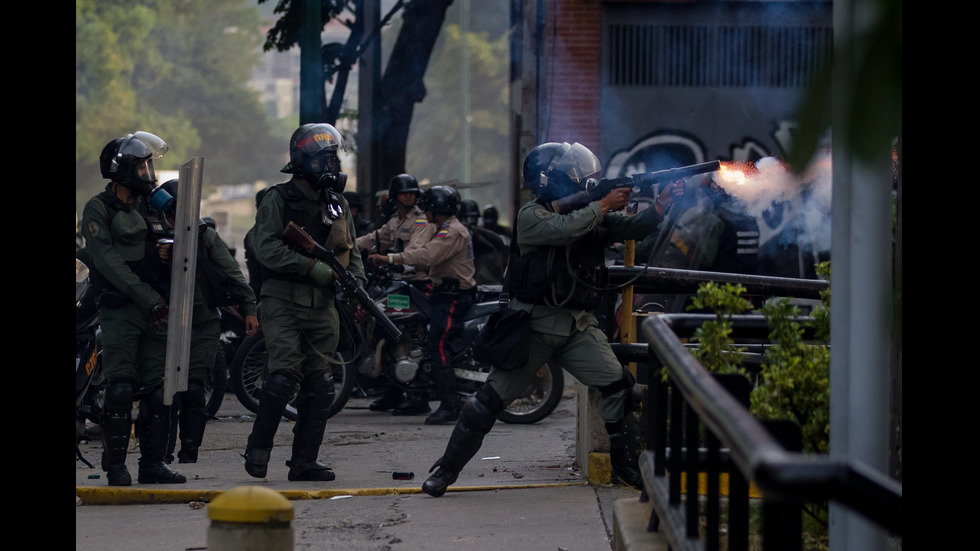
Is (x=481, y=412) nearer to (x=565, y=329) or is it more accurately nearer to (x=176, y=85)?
(x=565, y=329)

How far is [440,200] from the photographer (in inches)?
362

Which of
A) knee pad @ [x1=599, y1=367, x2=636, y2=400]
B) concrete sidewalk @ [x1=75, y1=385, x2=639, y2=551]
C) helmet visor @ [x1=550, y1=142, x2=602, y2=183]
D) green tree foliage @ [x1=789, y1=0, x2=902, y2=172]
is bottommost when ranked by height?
concrete sidewalk @ [x1=75, y1=385, x2=639, y2=551]

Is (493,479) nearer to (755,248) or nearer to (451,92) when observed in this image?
(755,248)

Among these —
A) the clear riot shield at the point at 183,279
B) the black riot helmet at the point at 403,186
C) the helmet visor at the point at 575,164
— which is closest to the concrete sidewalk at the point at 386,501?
the clear riot shield at the point at 183,279

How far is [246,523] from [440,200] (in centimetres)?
602

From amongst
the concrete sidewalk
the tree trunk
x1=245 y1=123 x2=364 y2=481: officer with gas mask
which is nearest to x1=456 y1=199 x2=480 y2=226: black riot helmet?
the tree trunk

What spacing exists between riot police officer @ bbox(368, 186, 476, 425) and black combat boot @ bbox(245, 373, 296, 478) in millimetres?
2765

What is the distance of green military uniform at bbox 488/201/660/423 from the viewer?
5.56 meters

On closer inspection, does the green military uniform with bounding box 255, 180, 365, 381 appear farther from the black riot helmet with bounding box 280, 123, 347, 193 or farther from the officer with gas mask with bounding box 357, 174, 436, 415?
the officer with gas mask with bounding box 357, 174, 436, 415

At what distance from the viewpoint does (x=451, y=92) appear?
64.4 meters
